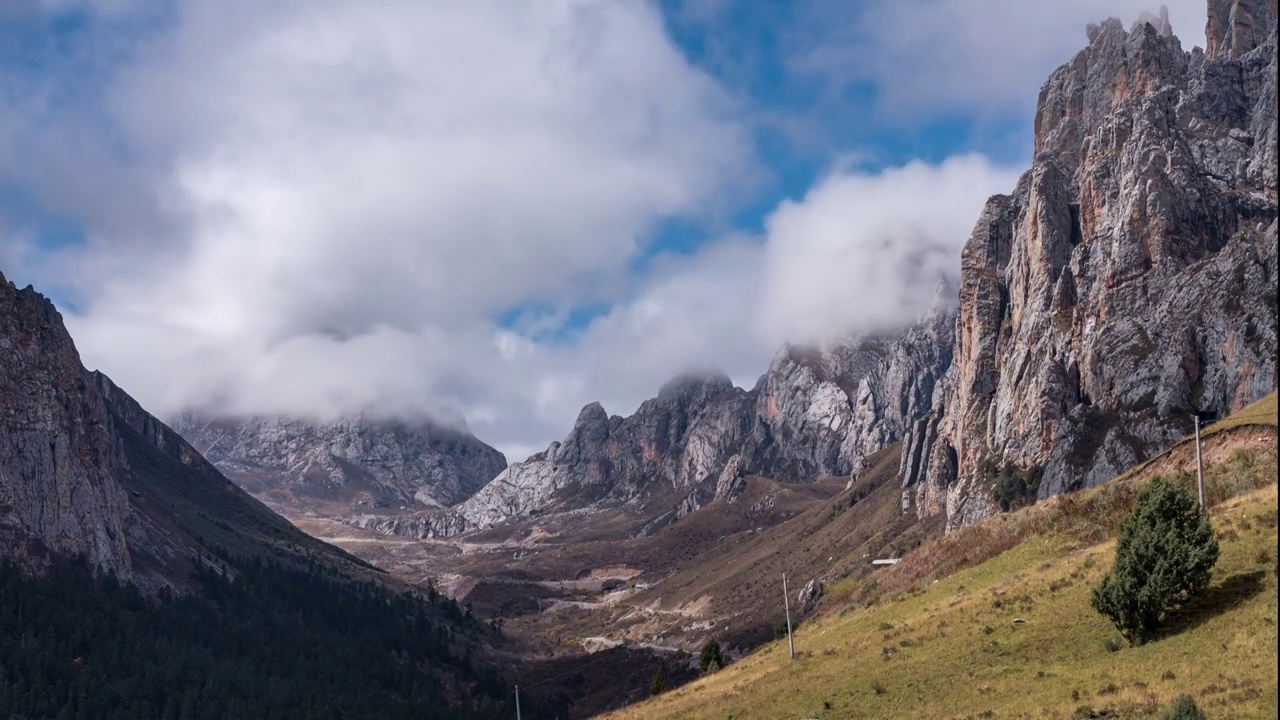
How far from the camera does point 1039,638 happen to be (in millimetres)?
37000

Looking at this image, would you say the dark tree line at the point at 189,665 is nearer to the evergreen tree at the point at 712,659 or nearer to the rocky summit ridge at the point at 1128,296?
the evergreen tree at the point at 712,659

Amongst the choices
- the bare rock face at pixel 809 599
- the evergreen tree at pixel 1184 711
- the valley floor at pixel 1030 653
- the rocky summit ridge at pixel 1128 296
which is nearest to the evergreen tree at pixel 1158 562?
the valley floor at pixel 1030 653

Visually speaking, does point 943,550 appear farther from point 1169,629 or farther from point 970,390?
point 970,390

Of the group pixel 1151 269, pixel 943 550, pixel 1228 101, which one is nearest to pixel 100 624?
pixel 943 550

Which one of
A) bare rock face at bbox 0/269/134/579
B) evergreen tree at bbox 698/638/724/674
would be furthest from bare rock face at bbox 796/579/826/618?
bare rock face at bbox 0/269/134/579

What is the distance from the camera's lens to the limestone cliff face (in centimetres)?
11731

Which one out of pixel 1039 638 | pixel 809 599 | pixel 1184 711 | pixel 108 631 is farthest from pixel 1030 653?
pixel 108 631

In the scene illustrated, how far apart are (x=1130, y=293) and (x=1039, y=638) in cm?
11332

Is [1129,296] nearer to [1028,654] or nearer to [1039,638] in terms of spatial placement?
[1039,638]

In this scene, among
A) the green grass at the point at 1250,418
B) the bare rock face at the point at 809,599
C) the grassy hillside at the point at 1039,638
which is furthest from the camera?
the bare rock face at the point at 809,599

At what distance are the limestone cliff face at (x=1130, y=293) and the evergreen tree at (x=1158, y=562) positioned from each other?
3210 inches

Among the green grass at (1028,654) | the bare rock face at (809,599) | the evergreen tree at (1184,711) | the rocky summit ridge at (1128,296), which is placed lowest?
the evergreen tree at (1184,711)

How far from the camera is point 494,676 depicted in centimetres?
19025

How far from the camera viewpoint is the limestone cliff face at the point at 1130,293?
385 ft
